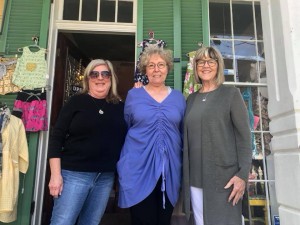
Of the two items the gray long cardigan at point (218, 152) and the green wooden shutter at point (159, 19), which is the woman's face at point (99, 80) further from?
the green wooden shutter at point (159, 19)

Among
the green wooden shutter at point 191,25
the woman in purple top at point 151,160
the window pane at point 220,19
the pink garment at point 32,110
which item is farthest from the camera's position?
the window pane at point 220,19

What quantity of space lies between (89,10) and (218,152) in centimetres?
255

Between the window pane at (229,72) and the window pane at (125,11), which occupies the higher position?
the window pane at (125,11)

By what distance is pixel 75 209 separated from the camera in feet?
6.57

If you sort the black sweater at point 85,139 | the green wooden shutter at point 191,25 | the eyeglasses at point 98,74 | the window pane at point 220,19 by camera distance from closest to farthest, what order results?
the black sweater at point 85,139 < the eyeglasses at point 98,74 < the green wooden shutter at point 191,25 < the window pane at point 220,19

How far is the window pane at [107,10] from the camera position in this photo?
11.5ft

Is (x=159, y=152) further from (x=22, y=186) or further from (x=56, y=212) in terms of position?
(x=22, y=186)

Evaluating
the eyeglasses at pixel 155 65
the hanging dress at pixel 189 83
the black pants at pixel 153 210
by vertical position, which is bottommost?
the black pants at pixel 153 210

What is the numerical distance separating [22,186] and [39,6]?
6.46ft

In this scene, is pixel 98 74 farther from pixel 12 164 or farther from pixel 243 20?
pixel 243 20

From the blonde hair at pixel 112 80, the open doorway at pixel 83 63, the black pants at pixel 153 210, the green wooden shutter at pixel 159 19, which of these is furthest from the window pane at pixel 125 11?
the black pants at pixel 153 210

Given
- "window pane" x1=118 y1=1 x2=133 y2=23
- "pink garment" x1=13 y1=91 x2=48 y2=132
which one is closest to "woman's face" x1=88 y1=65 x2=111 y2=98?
"pink garment" x1=13 y1=91 x2=48 y2=132

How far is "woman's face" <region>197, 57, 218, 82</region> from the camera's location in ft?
6.77

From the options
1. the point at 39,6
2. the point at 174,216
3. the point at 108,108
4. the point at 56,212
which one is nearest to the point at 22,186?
the point at 56,212
